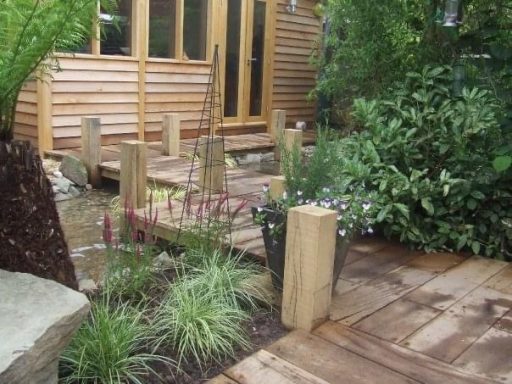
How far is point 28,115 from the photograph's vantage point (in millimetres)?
6422

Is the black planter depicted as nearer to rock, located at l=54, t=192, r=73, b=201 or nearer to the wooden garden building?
the wooden garden building

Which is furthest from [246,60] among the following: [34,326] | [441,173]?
[34,326]

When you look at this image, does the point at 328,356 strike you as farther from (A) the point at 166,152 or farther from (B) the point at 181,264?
(A) the point at 166,152

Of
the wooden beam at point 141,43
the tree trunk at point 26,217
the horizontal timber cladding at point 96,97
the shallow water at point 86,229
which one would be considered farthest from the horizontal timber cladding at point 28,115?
the tree trunk at point 26,217

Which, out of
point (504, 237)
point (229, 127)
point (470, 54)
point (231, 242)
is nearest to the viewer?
point (231, 242)

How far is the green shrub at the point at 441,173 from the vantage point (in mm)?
3293

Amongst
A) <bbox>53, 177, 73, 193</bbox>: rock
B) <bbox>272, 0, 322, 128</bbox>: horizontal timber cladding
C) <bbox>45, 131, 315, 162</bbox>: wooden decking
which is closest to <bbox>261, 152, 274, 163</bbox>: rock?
<bbox>45, 131, 315, 162</bbox>: wooden decking

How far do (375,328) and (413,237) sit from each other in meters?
1.14

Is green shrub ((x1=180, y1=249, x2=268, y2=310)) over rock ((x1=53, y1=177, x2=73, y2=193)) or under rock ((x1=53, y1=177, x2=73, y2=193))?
over

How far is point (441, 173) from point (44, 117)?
451 cm

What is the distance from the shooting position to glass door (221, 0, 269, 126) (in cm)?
850

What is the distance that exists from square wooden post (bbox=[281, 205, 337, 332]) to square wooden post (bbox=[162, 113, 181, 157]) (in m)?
4.48

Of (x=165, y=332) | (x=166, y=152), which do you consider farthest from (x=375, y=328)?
(x=166, y=152)

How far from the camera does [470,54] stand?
3.61 meters
